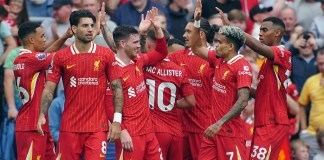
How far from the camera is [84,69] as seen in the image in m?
16.8

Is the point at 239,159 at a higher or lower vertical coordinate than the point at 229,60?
lower

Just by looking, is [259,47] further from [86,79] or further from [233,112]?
[86,79]

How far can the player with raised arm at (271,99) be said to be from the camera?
1759 centimetres

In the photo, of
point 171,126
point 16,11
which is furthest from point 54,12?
point 171,126

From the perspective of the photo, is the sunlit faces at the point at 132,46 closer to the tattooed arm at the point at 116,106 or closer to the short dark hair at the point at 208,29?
the tattooed arm at the point at 116,106

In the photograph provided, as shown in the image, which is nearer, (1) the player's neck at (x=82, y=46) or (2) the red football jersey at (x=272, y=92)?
(1) the player's neck at (x=82, y=46)

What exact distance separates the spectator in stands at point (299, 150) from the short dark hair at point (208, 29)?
2.93m

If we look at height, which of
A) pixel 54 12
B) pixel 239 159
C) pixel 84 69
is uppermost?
pixel 54 12

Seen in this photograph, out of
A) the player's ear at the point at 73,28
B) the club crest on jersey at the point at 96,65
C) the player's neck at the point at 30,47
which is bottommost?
the club crest on jersey at the point at 96,65

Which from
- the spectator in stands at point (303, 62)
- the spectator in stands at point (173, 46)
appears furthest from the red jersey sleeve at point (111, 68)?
the spectator in stands at point (303, 62)

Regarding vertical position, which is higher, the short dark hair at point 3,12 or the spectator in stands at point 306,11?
the spectator in stands at point 306,11

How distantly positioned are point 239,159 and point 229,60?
4.63 feet

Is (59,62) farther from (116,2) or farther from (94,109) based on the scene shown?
(116,2)

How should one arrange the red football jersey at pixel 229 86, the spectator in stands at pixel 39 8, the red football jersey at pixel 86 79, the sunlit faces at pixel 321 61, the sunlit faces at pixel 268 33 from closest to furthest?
the red football jersey at pixel 86 79
the red football jersey at pixel 229 86
the sunlit faces at pixel 268 33
the sunlit faces at pixel 321 61
the spectator in stands at pixel 39 8
